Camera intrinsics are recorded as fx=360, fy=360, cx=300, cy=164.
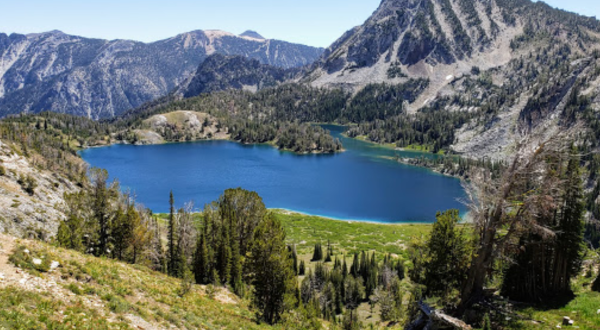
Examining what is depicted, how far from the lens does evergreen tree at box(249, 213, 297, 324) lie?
3262 cm

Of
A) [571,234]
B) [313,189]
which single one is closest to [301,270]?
[571,234]

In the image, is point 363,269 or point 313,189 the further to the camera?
point 313,189

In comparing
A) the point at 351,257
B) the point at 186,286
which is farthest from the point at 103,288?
the point at 351,257

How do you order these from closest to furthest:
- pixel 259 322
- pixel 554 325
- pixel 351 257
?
1. pixel 554 325
2. pixel 259 322
3. pixel 351 257

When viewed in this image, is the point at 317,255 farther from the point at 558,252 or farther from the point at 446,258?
the point at 558,252

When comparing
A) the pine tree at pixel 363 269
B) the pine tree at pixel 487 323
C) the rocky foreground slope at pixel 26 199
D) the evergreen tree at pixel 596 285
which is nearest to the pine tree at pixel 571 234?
the evergreen tree at pixel 596 285

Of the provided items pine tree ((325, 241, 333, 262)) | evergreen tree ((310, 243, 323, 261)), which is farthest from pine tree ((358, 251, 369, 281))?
evergreen tree ((310, 243, 323, 261))

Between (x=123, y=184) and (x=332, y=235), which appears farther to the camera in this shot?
(x=123, y=184)

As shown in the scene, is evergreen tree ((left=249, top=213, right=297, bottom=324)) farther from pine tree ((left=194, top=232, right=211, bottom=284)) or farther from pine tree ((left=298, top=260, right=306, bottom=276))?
pine tree ((left=298, top=260, right=306, bottom=276))

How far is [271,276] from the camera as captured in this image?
1289 inches

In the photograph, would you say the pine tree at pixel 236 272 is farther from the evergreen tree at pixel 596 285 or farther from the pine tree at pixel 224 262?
the evergreen tree at pixel 596 285

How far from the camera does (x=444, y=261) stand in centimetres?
2792

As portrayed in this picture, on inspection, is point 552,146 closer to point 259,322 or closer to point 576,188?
point 576,188

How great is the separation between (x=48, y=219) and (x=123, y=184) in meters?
108
